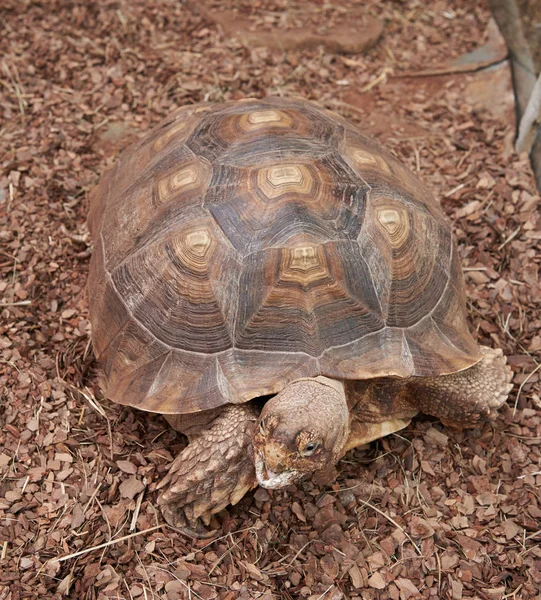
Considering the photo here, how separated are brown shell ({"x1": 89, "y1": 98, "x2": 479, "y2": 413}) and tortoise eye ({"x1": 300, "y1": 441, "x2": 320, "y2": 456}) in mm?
284

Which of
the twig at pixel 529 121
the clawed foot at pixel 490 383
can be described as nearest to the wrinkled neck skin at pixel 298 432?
the clawed foot at pixel 490 383

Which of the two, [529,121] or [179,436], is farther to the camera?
[529,121]

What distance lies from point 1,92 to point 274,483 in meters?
3.66

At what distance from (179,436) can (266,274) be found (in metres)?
1.02

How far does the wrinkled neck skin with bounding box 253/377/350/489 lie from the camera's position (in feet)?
7.87

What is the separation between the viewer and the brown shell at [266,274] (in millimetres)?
2670

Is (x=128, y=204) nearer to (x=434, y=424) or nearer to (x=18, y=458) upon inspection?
(x=18, y=458)

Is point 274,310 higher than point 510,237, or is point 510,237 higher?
point 274,310

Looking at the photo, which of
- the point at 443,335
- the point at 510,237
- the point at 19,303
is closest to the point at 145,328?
the point at 19,303

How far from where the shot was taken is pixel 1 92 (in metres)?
4.63

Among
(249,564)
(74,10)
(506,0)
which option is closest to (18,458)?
(249,564)

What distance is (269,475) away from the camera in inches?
98.2

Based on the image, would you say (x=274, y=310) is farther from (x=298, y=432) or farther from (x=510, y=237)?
(x=510, y=237)

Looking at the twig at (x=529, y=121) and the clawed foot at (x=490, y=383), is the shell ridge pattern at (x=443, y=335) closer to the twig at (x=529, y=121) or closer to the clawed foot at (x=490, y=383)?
the clawed foot at (x=490, y=383)
